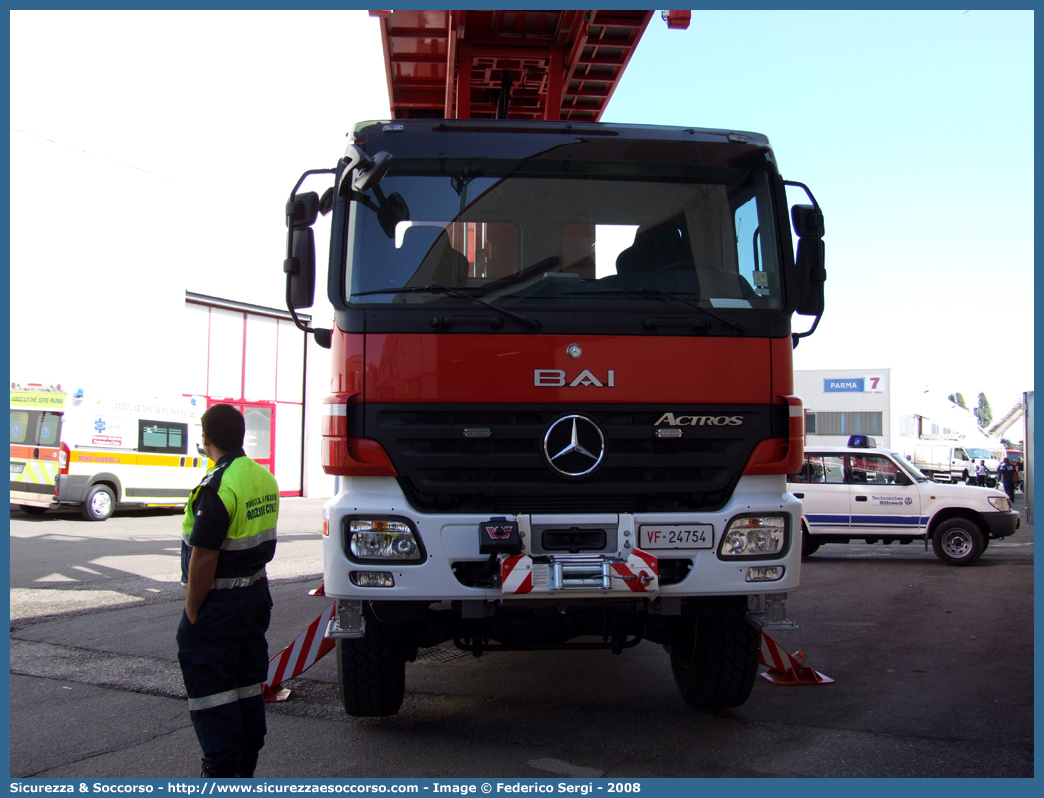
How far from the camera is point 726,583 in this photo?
166 inches

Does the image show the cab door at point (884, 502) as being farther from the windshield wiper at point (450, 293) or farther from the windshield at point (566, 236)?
the windshield wiper at point (450, 293)

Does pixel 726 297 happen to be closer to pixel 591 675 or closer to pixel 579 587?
pixel 579 587

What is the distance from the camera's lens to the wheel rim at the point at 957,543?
41.8 feet

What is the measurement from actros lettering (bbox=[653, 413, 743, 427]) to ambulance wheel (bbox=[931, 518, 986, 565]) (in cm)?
998

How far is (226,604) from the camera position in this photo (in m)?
3.63

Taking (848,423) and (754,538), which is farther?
(848,423)

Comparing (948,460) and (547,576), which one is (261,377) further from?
(948,460)

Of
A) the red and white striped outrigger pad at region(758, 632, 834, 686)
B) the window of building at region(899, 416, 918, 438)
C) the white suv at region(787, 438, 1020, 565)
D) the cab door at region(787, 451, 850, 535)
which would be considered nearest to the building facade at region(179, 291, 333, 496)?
the cab door at region(787, 451, 850, 535)

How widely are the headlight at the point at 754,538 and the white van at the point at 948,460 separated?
40200mm

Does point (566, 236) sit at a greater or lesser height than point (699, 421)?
greater

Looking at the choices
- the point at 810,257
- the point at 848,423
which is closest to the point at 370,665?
the point at 810,257

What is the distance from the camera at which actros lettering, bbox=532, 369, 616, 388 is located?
4.18 metres

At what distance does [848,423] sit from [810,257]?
56.4 meters

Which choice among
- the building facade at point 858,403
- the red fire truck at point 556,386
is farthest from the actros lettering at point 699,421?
the building facade at point 858,403
